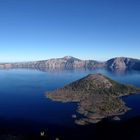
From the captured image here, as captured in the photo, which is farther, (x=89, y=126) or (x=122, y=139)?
(x=89, y=126)

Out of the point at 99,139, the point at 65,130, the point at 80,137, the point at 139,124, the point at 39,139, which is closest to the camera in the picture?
the point at 39,139

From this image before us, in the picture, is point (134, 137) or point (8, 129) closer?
point (134, 137)

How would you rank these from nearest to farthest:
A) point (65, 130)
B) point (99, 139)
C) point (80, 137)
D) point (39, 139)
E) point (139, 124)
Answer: point (39, 139) < point (99, 139) < point (139, 124) < point (80, 137) < point (65, 130)

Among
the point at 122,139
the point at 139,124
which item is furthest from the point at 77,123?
the point at 122,139

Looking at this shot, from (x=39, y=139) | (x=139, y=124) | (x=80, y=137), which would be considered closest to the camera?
(x=39, y=139)

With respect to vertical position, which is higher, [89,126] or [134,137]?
[134,137]

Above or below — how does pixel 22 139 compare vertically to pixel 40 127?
above

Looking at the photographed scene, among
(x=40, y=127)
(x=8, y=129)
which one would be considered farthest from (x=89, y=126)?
(x=8, y=129)

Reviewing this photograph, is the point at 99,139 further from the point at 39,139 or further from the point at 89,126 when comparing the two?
the point at 89,126

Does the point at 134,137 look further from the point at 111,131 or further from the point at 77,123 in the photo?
the point at 77,123
